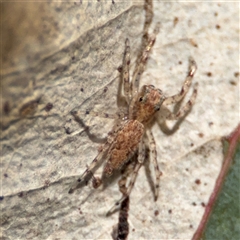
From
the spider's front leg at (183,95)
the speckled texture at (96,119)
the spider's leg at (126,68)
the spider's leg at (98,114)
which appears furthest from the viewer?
the spider's front leg at (183,95)

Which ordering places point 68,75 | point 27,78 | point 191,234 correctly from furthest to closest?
point 191,234
point 68,75
point 27,78

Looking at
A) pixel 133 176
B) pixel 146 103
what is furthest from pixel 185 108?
pixel 133 176

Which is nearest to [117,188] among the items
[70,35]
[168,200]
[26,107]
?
[168,200]

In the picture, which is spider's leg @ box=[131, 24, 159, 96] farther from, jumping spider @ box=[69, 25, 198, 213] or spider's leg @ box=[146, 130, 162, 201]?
spider's leg @ box=[146, 130, 162, 201]

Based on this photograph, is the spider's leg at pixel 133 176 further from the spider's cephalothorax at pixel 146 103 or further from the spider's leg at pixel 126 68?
the spider's leg at pixel 126 68

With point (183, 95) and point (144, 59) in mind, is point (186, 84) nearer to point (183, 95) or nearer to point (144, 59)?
point (183, 95)

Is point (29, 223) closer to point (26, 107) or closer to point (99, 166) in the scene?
point (99, 166)

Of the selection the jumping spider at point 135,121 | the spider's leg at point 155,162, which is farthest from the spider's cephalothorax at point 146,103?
the spider's leg at point 155,162
